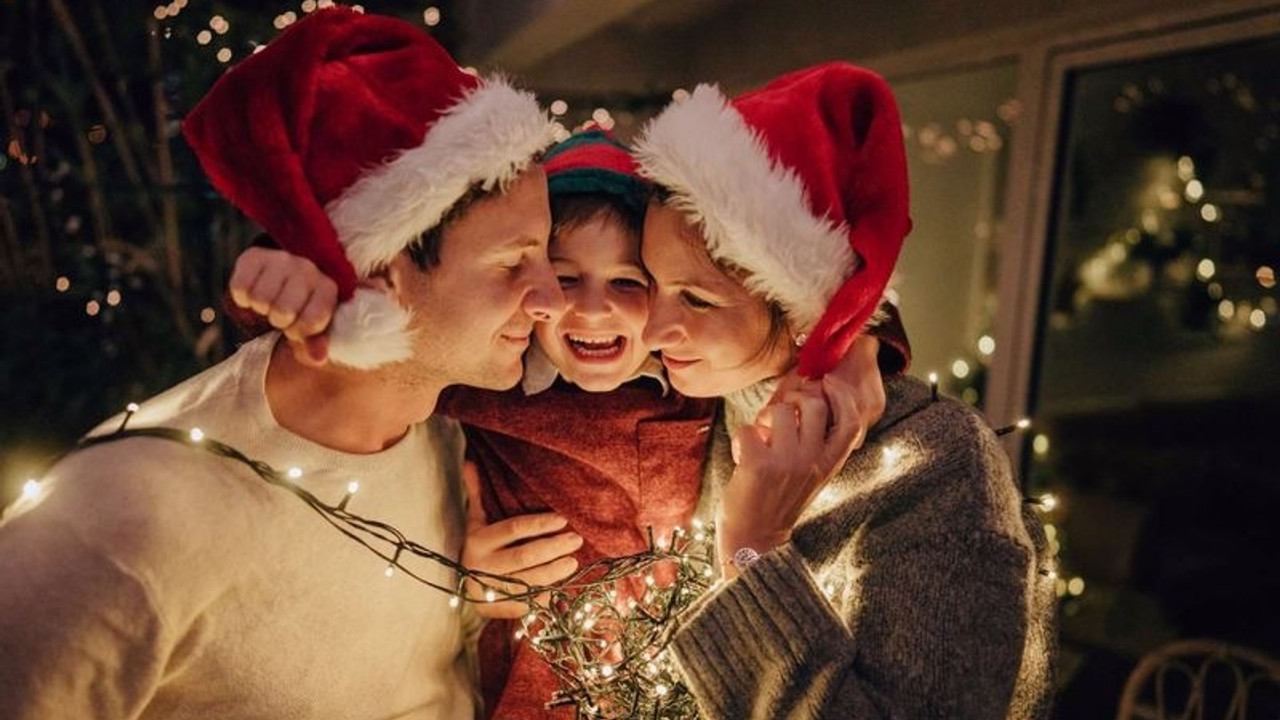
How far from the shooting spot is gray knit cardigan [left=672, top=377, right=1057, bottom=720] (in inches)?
38.6

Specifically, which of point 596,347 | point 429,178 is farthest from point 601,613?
point 429,178

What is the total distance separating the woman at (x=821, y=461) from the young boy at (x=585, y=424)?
0.10 metres

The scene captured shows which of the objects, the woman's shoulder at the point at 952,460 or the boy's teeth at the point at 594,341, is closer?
the woman's shoulder at the point at 952,460

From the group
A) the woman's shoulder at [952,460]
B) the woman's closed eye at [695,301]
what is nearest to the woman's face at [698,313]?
the woman's closed eye at [695,301]

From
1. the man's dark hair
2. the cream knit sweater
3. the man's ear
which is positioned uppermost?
the man's dark hair

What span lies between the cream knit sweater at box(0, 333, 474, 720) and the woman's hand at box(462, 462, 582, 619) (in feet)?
0.22

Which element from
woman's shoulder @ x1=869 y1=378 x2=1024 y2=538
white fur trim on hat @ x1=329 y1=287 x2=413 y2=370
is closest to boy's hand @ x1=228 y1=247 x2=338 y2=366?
white fur trim on hat @ x1=329 y1=287 x2=413 y2=370

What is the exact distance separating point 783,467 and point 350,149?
73 cm

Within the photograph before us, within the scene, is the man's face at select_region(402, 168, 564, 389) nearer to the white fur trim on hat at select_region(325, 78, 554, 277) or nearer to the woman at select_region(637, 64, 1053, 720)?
the white fur trim on hat at select_region(325, 78, 554, 277)

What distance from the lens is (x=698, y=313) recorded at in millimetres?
1256

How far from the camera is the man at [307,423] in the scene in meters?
1.03

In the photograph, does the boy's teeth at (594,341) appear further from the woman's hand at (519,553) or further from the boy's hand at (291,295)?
the boy's hand at (291,295)

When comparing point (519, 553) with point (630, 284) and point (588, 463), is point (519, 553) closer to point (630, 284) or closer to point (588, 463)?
point (588, 463)

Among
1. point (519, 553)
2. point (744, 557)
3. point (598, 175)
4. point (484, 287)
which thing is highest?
point (598, 175)
